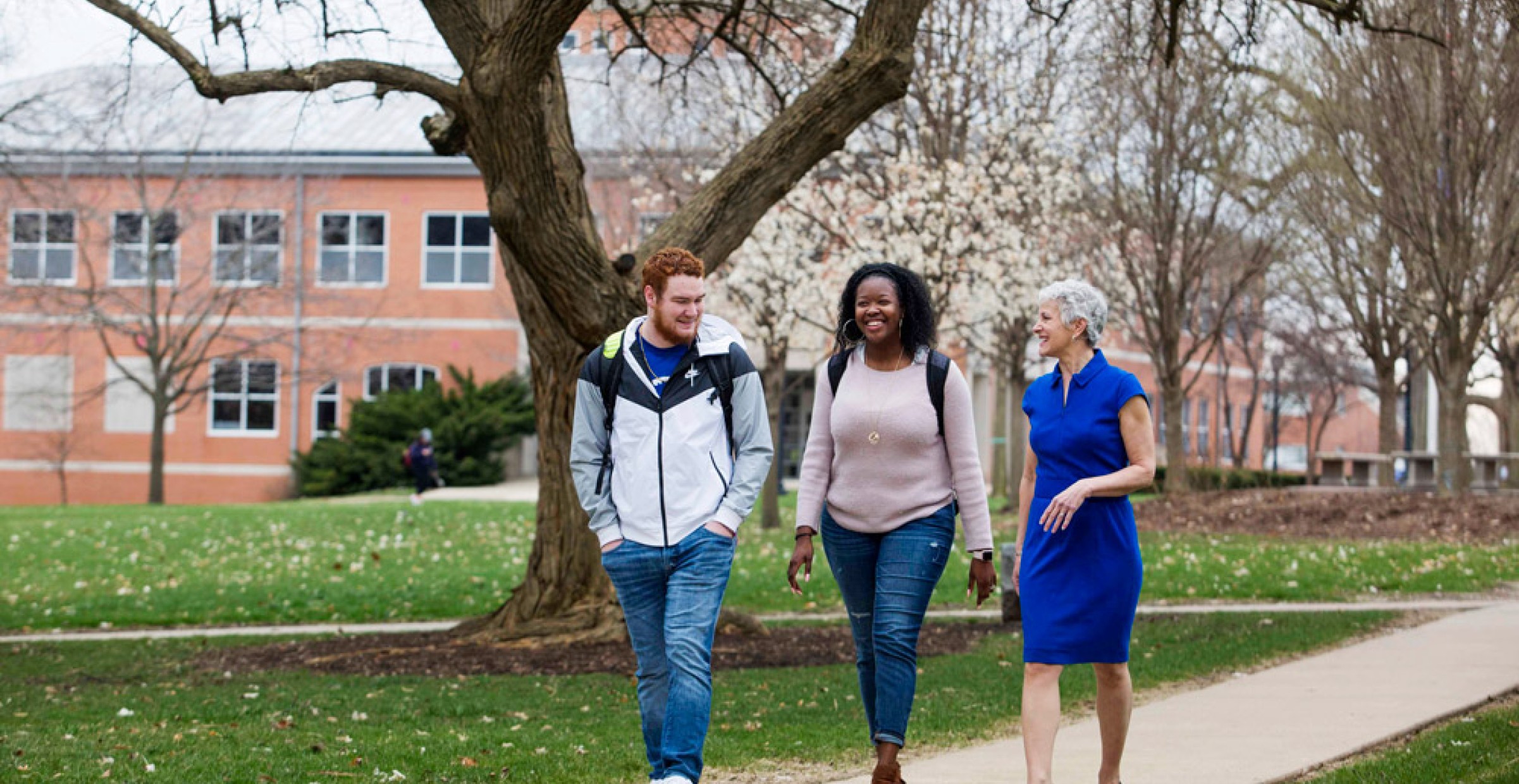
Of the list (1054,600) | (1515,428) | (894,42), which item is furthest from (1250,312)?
(1054,600)

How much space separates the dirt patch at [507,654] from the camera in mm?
11000

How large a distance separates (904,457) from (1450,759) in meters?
2.65

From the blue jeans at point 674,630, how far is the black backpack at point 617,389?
337 millimetres

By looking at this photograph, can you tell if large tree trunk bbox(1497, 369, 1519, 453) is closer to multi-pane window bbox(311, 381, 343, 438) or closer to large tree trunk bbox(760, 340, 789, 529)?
large tree trunk bbox(760, 340, 789, 529)

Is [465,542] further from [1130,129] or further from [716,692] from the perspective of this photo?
[716,692]

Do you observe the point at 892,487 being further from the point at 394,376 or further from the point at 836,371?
the point at 394,376

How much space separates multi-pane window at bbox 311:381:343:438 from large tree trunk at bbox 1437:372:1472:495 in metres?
27.5

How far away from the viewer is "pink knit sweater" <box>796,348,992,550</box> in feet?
20.2

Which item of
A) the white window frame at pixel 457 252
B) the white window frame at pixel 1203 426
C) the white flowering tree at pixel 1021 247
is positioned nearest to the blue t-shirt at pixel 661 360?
the white flowering tree at pixel 1021 247

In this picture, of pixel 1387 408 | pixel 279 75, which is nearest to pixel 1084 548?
pixel 279 75

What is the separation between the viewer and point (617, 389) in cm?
598

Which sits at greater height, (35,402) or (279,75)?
(279,75)

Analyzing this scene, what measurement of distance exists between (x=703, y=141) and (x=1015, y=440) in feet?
31.7

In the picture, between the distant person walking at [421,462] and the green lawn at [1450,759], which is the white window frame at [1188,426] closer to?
the distant person walking at [421,462]
